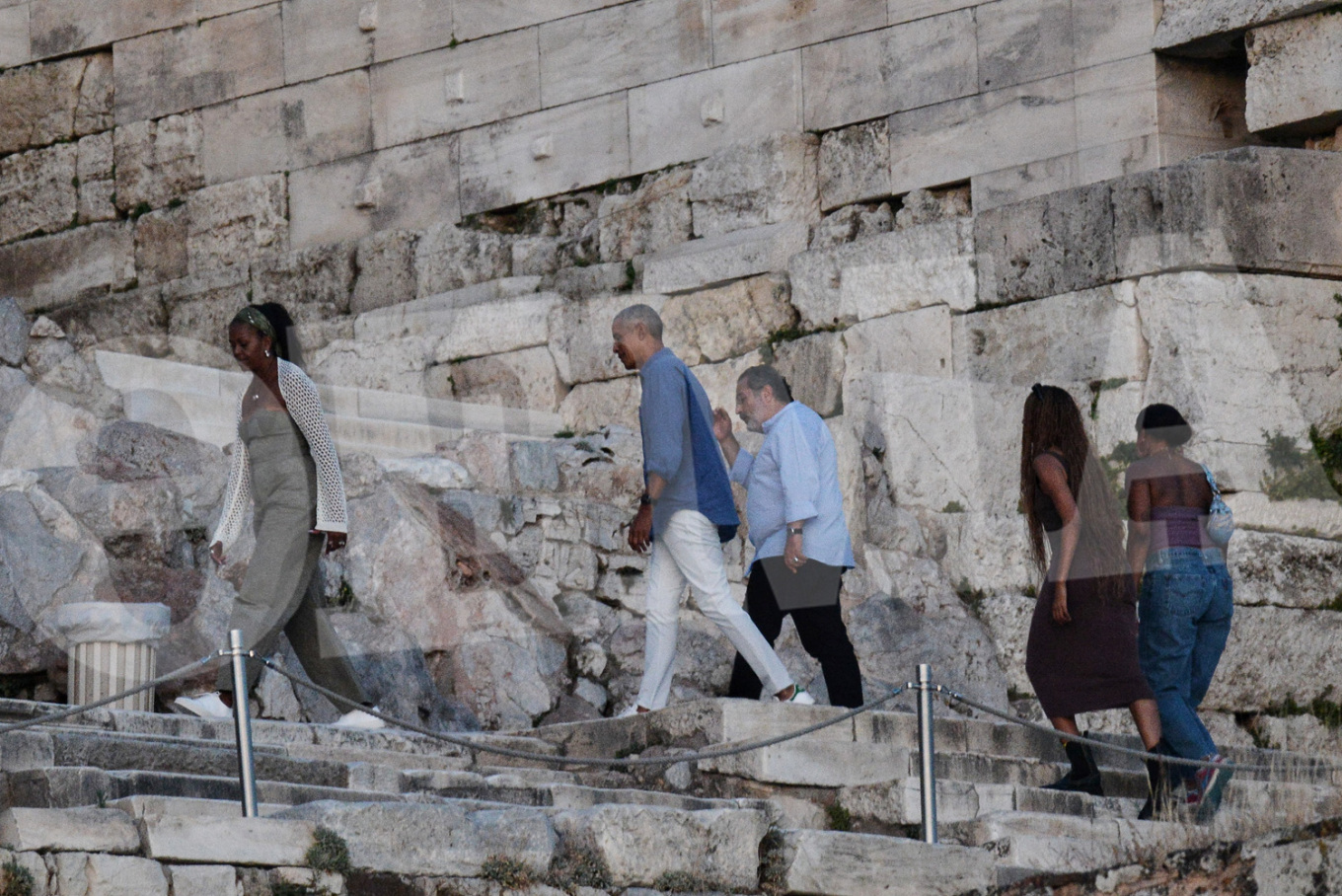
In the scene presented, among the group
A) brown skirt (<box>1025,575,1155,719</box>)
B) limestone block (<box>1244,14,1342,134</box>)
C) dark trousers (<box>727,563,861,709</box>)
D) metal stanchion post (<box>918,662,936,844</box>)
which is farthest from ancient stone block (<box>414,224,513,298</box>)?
metal stanchion post (<box>918,662,936,844</box>)

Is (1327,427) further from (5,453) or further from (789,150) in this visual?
(5,453)

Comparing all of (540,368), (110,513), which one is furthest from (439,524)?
(540,368)

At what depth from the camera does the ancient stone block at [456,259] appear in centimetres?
1382

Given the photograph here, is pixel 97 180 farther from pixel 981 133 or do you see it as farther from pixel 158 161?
pixel 981 133

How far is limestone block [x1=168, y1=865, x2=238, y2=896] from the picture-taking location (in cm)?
555

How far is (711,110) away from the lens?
1317 centimetres

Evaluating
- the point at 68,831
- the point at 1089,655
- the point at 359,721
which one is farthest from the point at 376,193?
the point at 68,831

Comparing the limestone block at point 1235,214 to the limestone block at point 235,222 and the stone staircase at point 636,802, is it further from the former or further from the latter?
the limestone block at point 235,222

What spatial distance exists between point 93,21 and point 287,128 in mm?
1835

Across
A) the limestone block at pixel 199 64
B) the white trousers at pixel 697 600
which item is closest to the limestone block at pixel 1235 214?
the white trousers at pixel 697 600

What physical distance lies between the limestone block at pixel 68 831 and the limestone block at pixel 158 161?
391 inches

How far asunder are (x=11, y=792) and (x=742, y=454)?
3.46 metres

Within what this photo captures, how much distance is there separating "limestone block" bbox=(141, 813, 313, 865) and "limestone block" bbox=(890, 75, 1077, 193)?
7208mm

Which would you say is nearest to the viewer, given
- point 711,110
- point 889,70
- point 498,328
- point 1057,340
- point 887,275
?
point 1057,340
